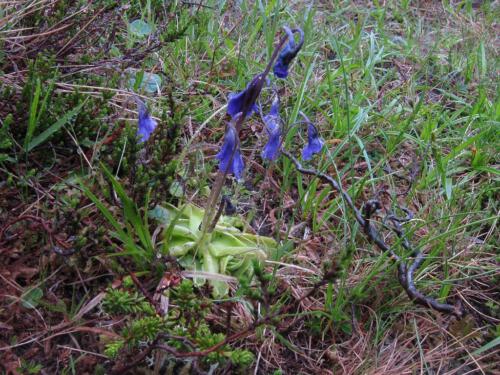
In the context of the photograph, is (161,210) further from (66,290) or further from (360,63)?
(360,63)

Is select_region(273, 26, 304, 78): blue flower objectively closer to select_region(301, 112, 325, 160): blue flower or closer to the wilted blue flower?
the wilted blue flower

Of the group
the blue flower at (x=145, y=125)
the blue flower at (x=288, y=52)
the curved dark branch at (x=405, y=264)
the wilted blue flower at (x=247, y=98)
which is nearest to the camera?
the blue flower at (x=288, y=52)

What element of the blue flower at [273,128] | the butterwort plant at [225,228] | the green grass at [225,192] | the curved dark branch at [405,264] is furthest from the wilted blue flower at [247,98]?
the curved dark branch at [405,264]

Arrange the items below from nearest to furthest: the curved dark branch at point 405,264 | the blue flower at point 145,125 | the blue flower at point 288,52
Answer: the blue flower at point 288,52 → the curved dark branch at point 405,264 → the blue flower at point 145,125

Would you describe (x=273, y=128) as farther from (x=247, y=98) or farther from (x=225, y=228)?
(x=225, y=228)

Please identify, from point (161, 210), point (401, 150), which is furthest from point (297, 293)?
point (401, 150)

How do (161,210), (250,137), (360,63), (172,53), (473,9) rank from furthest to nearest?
1. (473,9)
2. (360,63)
3. (172,53)
4. (250,137)
5. (161,210)

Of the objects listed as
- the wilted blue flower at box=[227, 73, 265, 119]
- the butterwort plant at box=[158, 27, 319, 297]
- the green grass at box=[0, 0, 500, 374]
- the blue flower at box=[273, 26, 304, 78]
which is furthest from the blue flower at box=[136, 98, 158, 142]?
the blue flower at box=[273, 26, 304, 78]

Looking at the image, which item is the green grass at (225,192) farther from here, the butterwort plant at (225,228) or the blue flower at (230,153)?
the blue flower at (230,153)
